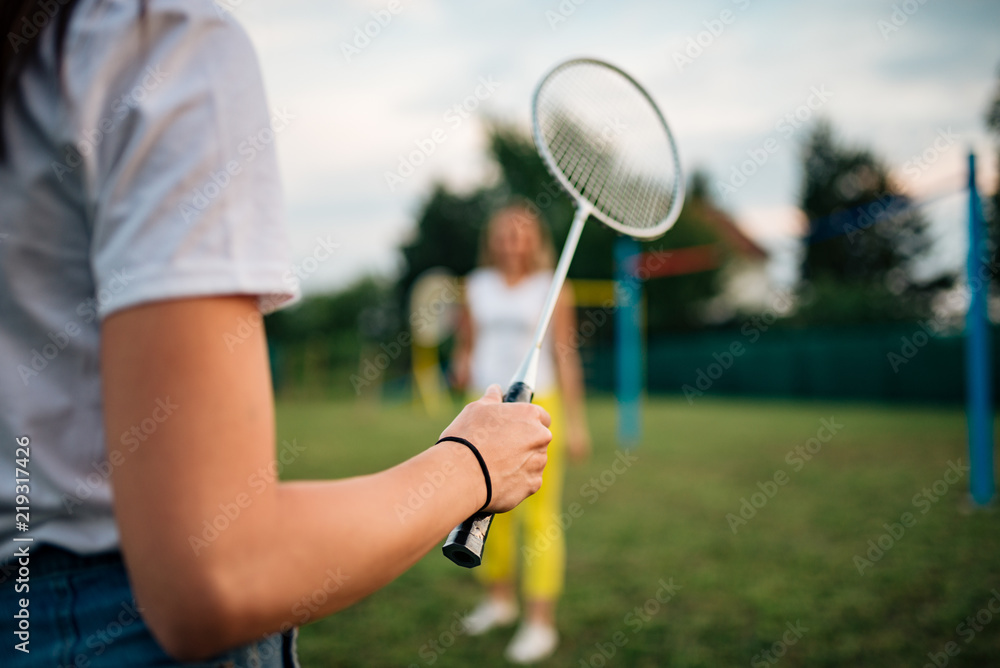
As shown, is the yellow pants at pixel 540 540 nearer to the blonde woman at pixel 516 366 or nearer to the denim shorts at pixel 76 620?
the blonde woman at pixel 516 366

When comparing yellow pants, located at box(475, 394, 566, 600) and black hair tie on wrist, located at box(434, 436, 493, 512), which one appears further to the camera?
yellow pants, located at box(475, 394, 566, 600)

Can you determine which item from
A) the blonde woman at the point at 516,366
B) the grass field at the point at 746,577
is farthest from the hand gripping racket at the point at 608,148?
the grass field at the point at 746,577

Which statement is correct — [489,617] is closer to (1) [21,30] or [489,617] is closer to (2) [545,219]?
(1) [21,30]

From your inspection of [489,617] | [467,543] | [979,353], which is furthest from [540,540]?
[979,353]

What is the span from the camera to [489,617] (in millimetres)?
3771

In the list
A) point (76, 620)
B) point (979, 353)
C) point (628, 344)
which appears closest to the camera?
point (76, 620)

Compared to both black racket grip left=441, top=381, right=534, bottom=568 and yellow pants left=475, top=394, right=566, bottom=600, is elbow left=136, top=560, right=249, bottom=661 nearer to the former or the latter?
black racket grip left=441, top=381, right=534, bottom=568

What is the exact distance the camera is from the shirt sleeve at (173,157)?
0.59 m

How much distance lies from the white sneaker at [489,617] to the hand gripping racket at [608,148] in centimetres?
270

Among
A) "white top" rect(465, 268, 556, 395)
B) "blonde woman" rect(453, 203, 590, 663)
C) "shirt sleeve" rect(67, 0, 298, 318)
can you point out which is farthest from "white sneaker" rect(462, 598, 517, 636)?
"shirt sleeve" rect(67, 0, 298, 318)

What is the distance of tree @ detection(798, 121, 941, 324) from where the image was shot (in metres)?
22.6

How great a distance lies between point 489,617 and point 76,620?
338 cm

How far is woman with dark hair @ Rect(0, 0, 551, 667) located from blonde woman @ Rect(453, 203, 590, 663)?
2.91 meters

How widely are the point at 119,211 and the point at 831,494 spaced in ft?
23.2
